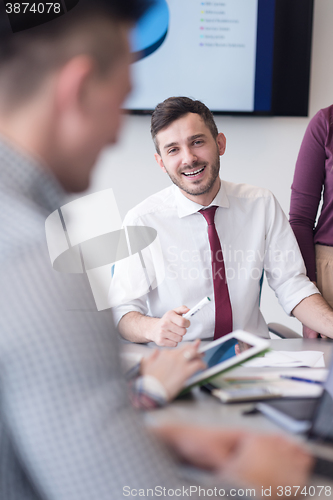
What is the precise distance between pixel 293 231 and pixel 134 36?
1269mm

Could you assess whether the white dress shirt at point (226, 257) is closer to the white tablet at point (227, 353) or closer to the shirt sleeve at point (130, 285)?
the shirt sleeve at point (130, 285)

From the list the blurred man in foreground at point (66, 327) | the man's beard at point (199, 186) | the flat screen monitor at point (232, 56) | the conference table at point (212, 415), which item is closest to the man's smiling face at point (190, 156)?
the man's beard at point (199, 186)

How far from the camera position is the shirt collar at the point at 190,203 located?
1550 mm

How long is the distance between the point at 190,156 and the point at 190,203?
0.17m

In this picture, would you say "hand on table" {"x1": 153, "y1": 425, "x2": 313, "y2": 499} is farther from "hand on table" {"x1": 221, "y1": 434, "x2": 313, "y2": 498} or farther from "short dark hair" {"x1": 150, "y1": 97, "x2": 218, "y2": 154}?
"short dark hair" {"x1": 150, "y1": 97, "x2": 218, "y2": 154}

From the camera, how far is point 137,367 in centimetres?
74

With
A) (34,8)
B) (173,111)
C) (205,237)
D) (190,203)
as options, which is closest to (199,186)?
(190,203)

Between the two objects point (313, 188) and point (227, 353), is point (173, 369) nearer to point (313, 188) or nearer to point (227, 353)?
point (227, 353)

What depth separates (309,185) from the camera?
160 centimetres

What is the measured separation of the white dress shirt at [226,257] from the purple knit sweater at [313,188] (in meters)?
0.08

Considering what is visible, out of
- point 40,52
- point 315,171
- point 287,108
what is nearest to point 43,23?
point 40,52

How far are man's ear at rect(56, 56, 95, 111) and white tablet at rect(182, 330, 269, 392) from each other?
0.44m

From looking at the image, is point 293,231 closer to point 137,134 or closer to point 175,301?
point 175,301
